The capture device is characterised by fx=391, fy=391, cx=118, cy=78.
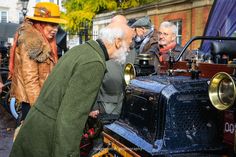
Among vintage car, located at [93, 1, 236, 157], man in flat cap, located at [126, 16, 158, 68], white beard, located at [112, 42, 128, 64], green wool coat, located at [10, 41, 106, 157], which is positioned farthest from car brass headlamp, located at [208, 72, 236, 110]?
man in flat cap, located at [126, 16, 158, 68]

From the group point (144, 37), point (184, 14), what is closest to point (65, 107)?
point (144, 37)

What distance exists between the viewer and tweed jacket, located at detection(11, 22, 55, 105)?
430cm

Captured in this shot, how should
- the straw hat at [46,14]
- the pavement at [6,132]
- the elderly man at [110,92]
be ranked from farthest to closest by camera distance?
1. the pavement at [6,132]
2. the elderly man at [110,92]
3. the straw hat at [46,14]

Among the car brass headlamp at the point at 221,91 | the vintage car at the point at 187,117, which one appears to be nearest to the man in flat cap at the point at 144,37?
the vintage car at the point at 187,117

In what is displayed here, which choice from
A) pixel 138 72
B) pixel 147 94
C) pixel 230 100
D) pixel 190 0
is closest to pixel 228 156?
pixel 230 100

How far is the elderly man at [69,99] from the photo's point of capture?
8.25 ft

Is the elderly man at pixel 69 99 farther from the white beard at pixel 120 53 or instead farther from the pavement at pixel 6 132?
the pavement at pixel 6 132

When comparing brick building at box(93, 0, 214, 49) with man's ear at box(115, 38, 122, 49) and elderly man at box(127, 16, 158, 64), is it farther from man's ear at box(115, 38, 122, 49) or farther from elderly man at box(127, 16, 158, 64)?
man's ear at box(115, 38, 122, 49)

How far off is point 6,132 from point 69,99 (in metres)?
5.24

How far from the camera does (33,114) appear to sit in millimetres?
2812

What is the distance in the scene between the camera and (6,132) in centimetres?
737

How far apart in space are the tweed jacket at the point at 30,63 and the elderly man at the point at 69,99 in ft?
4.89

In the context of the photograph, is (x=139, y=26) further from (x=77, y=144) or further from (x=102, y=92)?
(x=77, y=144)

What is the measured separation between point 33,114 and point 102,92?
2094mm
